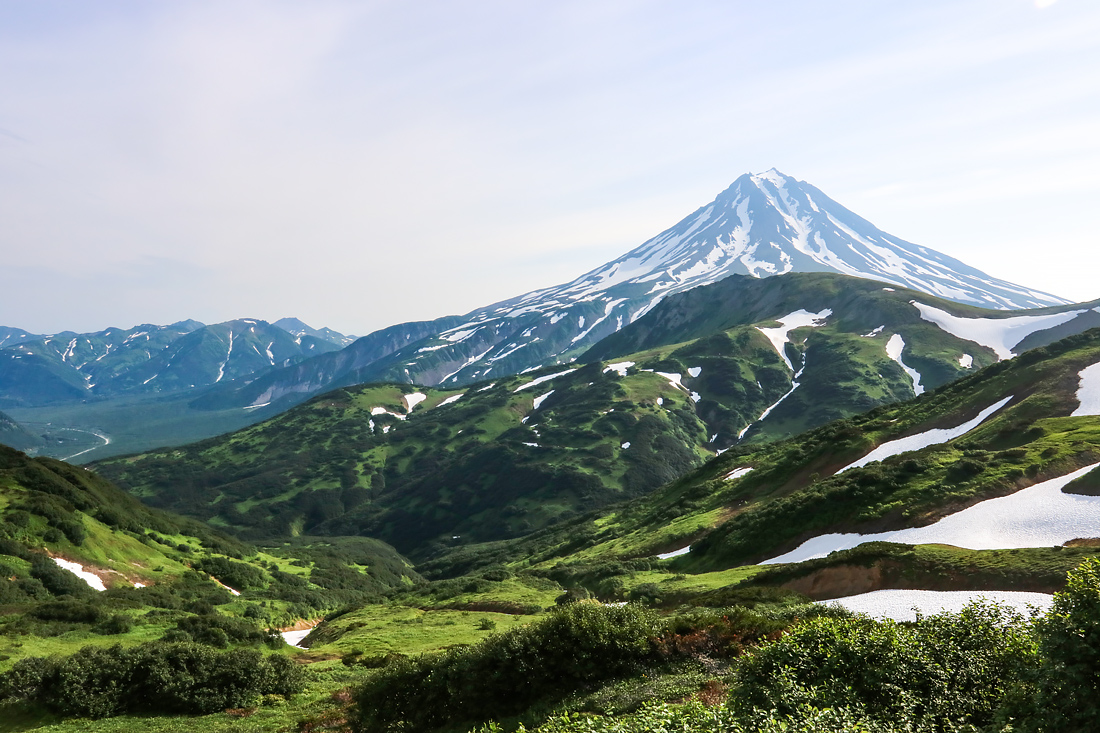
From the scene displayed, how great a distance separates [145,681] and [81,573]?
35.6m

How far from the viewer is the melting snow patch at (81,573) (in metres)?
50.2

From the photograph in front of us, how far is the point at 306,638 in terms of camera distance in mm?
53094

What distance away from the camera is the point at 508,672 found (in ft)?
72.3

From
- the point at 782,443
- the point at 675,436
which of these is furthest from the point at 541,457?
the point at 782,443

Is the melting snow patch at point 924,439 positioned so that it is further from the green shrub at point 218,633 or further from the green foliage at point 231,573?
the green foliage at point 231,573

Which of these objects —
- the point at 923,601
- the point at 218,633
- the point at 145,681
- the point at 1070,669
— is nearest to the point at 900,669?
the point at 1070,669

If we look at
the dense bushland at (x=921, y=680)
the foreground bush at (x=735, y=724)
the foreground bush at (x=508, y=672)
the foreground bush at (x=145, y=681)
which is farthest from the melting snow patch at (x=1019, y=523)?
the foreground bush at (x=145, y=681)

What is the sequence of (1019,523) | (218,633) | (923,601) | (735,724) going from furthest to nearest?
(1019,523) → (218,633) → (923,601) → (735,724)

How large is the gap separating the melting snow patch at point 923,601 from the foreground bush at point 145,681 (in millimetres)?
30536

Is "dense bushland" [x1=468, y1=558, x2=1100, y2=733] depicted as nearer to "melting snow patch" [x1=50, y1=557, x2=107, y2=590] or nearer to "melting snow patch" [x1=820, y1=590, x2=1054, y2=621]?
"melting snow patch" [x1=820, y1=590, x2=1054, y2=621]

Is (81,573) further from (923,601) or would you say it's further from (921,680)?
(923,601)

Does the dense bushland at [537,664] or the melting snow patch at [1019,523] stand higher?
the dense bushland at [537,664]

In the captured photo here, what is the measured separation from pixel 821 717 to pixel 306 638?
5333 cm

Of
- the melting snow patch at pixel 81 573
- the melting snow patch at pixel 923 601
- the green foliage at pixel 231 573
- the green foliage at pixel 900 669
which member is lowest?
the green foliage at pixel 231 573
